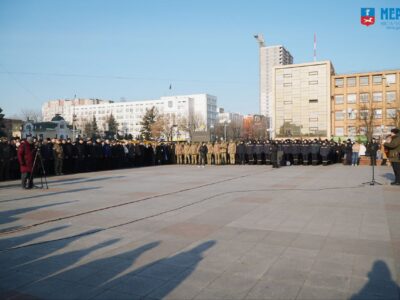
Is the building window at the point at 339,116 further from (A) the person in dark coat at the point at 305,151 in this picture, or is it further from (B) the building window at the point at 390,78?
(A) the person in dark coat at the point at 305,151

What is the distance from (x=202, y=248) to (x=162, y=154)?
81.7ft

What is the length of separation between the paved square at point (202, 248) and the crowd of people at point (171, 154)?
925 centimetres

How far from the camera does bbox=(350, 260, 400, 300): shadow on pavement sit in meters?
4.12

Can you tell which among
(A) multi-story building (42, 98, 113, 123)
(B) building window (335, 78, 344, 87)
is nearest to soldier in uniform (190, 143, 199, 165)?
(B) building window (335, 78, 344, 87)

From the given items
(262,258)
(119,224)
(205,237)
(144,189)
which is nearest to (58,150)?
(144,189)

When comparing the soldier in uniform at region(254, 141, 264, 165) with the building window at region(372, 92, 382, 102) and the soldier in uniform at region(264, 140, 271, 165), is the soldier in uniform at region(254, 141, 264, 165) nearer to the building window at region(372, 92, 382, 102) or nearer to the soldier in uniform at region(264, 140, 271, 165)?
the soldier in uniform at region(264, 140, 271, 165)

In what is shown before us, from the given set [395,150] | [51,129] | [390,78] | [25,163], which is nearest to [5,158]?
[25,163]

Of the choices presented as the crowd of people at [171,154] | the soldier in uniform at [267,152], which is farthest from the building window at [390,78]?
the soldier in uniform at [267,152]

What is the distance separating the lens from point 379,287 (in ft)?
14.3

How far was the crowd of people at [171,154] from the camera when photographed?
65.1 feet

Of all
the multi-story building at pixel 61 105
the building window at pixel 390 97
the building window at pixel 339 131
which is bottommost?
the building window at pixel 339 131

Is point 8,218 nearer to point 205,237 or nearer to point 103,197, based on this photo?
point 103,197

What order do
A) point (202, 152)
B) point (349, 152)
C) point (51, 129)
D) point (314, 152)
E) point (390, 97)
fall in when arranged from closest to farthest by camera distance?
point (314, 152), point (349, 152), point (202, 152), point (390, 97), point (51, 129)

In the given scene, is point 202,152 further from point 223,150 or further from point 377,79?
point 377,79
